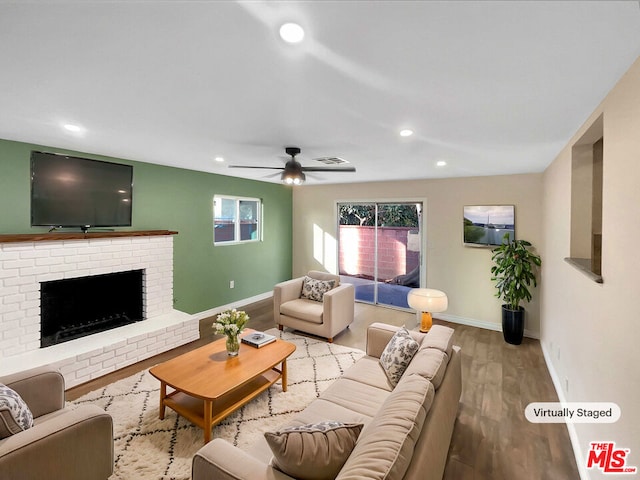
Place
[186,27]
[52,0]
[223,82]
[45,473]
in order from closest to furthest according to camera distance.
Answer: [52,0] < [186,27] < [45,473] < [223,82]

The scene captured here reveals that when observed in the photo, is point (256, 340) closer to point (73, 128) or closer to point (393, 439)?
point (393, 439)

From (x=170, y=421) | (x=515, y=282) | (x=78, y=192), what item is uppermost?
(x=78, y=192)

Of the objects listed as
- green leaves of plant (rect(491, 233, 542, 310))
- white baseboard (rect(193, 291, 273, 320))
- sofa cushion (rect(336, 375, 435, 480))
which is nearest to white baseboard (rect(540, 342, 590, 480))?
green leaves of plant (rect(491, 233, 542, 310))

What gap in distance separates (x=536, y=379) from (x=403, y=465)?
2.80 metres

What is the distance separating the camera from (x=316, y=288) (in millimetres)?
4410

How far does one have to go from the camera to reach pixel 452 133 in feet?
7.95

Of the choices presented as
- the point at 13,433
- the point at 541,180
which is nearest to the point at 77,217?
the point at 13,433

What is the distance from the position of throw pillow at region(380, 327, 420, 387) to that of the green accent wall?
338cm

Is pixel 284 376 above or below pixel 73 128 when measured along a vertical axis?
below

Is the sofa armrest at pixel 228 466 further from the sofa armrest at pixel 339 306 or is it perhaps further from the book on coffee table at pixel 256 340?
the sofa armrest at pixel 339 306

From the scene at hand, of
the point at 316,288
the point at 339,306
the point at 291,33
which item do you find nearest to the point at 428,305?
the point at 339,306

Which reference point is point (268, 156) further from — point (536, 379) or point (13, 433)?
point (536, 379)

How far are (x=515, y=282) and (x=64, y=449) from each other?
14.9 ft

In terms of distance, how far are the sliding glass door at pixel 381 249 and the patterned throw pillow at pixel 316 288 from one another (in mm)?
1560
